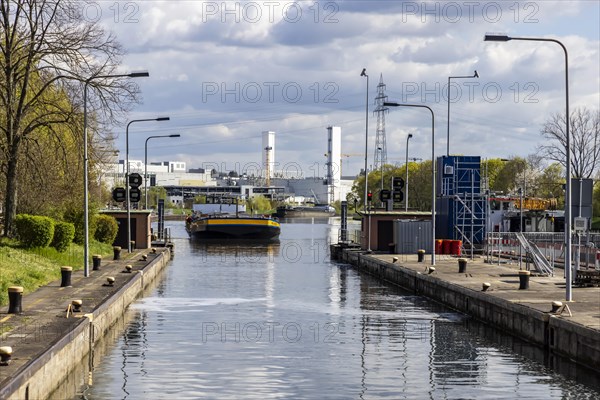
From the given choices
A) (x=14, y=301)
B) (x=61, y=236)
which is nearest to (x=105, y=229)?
(x=61, y=236)

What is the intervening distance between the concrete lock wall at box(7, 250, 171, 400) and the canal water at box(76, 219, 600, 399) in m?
0.66

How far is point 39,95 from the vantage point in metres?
48.5

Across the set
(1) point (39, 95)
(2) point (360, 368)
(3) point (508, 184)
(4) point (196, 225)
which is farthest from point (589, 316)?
(3) point (508, 184)

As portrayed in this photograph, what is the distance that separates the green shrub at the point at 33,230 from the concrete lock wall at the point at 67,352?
8.05 metres

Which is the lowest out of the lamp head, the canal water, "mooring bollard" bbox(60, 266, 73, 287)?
the canal water

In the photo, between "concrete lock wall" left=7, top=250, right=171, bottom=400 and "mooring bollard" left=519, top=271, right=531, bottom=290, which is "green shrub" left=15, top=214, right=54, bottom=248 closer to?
"concrete lock wall" left=7, top=250, right=171, bottom=400

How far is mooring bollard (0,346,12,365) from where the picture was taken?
20281mm

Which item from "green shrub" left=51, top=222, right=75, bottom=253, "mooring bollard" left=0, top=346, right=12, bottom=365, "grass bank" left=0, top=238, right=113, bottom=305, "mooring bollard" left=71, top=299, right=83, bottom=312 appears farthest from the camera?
"green shrub" left=51, top=222, right=75, bottom=253

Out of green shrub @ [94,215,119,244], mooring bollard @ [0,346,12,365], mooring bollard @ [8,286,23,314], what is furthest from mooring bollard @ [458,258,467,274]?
mooring bollard @ [0,346,12,365]

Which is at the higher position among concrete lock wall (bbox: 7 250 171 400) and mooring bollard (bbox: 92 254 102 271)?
mooring bollard (bbox: 92 254 102 271)

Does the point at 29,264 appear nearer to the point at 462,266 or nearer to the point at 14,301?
the point at 14,301

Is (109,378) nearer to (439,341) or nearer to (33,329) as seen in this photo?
(33,329)

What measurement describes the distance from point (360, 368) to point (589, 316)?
6.85 metres

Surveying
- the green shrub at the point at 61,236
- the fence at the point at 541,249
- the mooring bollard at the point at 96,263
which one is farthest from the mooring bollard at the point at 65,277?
the fence at the point at 541,249
